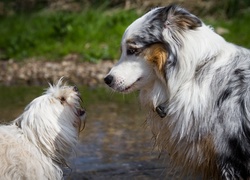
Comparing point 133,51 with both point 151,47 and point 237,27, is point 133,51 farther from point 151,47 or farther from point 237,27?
point 237,27

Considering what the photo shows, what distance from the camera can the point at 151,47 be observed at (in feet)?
17.6

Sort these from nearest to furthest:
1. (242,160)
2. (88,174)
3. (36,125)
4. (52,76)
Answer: (242,160), (36,125), (88,174), (52,76)

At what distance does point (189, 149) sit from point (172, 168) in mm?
405

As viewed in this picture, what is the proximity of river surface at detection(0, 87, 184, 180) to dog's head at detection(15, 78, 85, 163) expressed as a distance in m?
0.69

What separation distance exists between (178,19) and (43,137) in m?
1.44

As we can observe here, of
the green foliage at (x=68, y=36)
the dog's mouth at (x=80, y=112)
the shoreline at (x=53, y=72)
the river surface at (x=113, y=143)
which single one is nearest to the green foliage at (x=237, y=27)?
the green foliage at (x=68, y=36)

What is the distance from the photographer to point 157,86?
552 cm

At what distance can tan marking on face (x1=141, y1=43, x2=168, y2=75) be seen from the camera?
210 inches

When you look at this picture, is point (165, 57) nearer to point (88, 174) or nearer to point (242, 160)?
point (242, 160)

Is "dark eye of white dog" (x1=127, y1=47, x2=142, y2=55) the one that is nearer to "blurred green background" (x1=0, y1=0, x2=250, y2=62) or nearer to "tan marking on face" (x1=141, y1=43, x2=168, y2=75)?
"tan marking on face" (x1=141, y1=43, x2=168, y2=75)

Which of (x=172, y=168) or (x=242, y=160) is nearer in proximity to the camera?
(x=242, y=160)

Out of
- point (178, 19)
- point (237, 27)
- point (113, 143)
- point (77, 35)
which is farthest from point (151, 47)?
point (237, 27)

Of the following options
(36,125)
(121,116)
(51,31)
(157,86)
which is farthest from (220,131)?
(51,31)

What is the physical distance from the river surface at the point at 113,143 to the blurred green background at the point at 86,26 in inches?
112
